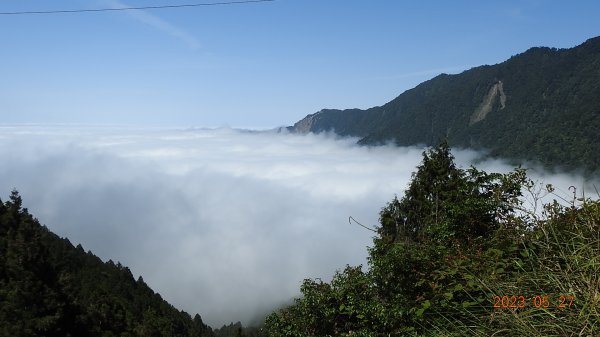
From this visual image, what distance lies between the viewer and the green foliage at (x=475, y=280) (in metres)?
2.74

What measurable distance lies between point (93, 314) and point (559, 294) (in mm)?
46809

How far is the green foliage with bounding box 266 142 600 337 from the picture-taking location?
2736 millimetres

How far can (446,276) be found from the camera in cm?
469

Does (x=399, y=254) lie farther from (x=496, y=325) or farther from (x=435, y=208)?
(x=435, y=208)

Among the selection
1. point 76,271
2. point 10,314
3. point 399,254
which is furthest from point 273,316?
point 76,271

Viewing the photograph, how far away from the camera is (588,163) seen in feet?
557

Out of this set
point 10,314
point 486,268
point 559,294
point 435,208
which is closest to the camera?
point 559,294

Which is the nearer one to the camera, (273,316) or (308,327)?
(308,327)
